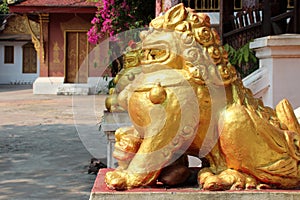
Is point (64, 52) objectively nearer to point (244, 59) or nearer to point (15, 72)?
point (15, 72)

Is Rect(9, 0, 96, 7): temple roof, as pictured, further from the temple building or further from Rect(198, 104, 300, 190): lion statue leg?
Rect(198, 104, 300, 190): lion statue leg

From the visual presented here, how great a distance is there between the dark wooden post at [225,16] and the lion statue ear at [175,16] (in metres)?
4.07

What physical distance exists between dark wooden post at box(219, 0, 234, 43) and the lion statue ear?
4.07 meters

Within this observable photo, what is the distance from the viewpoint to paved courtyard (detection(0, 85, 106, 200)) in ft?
17.1

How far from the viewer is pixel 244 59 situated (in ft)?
17.6

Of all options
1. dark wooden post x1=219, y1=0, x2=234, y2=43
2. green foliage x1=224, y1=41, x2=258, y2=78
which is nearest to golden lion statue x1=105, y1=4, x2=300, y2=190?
green foliage x1=224, y1=41, x2=258, y2=78

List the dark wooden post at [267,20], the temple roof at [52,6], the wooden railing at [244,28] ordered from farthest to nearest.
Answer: the temple roof at [52,6]
the wooden railing at [244,28]
the dark wooden post at [267,20]

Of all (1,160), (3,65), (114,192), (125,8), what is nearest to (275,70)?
(114,192)

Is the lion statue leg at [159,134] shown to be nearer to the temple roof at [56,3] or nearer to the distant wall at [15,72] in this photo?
the temple roof at [56,3]

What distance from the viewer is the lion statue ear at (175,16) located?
7.45 feet

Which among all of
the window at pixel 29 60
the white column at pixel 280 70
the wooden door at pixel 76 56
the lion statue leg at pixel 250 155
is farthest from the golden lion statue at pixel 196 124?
the window at pixel 29 60

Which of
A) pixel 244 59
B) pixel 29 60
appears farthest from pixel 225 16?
pixel 29 60

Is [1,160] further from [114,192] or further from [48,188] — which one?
[114,192]

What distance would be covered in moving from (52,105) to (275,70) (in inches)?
446
